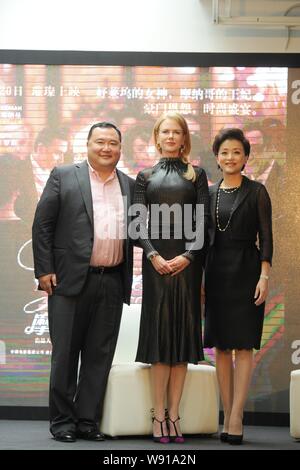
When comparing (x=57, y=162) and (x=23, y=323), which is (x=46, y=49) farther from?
(x=23, y=323)

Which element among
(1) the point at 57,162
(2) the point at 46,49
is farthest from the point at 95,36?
(1) the point at 57,162

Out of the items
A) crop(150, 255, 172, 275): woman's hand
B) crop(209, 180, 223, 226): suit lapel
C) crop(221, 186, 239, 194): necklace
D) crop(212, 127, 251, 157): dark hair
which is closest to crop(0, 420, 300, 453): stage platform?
crop(150, 255, 172, 275): woman's hand

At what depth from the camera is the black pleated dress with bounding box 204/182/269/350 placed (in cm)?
480

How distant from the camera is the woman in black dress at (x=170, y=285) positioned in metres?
4.75

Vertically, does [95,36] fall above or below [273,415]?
above

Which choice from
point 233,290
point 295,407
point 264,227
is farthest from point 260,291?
point 295,407

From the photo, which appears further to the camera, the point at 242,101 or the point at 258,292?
the point at 242,101

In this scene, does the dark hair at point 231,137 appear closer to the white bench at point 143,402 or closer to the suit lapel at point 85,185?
the suit lapel at point 85,185

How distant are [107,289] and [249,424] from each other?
1.48 metres

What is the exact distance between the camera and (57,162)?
588cm

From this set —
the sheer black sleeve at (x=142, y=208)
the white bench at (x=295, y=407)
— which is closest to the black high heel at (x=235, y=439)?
the white bench at (x=295, y=407)

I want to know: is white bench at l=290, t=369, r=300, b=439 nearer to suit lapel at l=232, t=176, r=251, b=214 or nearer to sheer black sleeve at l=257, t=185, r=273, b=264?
sheer black sleeve at l=257, t=185, r=273, b=264

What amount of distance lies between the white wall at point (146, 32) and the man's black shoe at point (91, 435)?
2.37 m

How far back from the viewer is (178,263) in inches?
186
